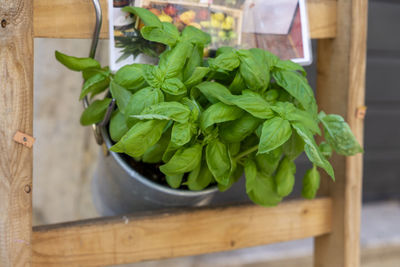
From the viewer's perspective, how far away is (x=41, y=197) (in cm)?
Result: 139

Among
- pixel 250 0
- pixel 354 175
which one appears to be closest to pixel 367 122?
pixel 354 175

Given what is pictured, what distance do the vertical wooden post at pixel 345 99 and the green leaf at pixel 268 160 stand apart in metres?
0.24

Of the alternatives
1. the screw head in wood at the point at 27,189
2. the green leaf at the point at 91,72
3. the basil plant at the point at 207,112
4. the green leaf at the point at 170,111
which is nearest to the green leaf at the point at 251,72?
the basil plant at the point at 207,112

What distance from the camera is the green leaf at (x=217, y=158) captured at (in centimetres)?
61

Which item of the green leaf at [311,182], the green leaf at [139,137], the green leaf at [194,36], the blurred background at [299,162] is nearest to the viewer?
the green leaf at [139,137]

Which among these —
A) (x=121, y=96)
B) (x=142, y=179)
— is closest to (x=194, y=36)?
(x=121, y=96)

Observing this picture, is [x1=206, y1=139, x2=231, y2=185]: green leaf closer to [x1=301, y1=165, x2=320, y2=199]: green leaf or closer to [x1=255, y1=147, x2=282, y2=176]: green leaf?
[x1=255, y1=147, x2=282, y2=176]: green leaf

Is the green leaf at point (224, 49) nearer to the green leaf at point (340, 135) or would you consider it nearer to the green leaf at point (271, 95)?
the green leaf at point (271, 95)

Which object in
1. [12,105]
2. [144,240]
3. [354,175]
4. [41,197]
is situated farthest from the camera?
[41,197]

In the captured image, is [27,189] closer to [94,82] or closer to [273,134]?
[94,82]

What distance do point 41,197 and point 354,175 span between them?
953mm

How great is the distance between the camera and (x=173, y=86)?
0.61 meters

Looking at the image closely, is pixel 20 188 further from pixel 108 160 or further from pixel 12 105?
pixel 108 160

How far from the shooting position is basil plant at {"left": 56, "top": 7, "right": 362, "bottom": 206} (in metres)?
0.57
